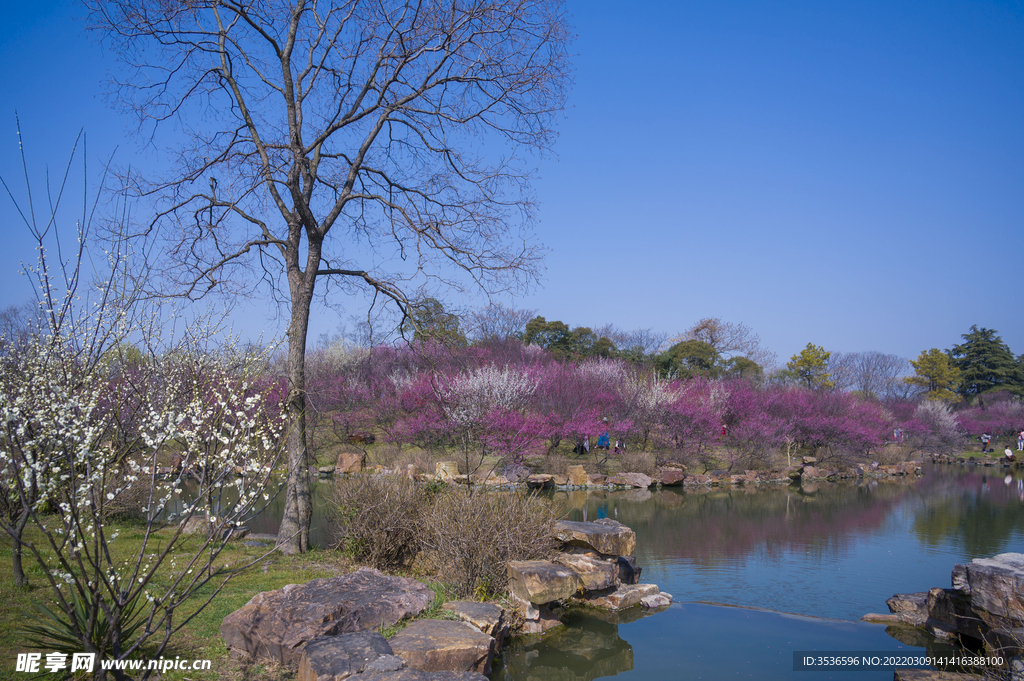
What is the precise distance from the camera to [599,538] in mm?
8258

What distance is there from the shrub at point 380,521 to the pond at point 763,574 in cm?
212

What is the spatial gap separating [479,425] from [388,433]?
4613 mm

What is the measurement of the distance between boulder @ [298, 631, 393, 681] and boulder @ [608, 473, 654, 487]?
17.7m

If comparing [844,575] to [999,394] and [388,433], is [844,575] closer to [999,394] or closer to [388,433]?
[388,433]

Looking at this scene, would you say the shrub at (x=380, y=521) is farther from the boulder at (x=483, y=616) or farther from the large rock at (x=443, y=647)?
the large rock at (x=443, y=647)

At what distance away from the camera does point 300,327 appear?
8.78 meters

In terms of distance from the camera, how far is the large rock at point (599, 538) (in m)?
8.26

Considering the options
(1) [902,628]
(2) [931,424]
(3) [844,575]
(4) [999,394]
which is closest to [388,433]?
(3) [844,575]

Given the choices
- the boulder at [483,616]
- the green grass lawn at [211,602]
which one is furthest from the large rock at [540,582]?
the green grass lawn at [211,602]

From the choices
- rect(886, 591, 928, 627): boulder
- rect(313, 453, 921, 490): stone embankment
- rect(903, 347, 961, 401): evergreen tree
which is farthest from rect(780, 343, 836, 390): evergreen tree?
rect(886, 591, 928, 627): boulder

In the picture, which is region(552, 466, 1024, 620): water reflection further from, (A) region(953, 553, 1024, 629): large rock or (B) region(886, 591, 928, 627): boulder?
(A) region(953, 553, 1024, 629): large rock

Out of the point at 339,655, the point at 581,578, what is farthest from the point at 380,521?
the point at 339,655

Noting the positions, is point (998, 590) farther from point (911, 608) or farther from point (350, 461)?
point (350, 461)

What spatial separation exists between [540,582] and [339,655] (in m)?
2.68
